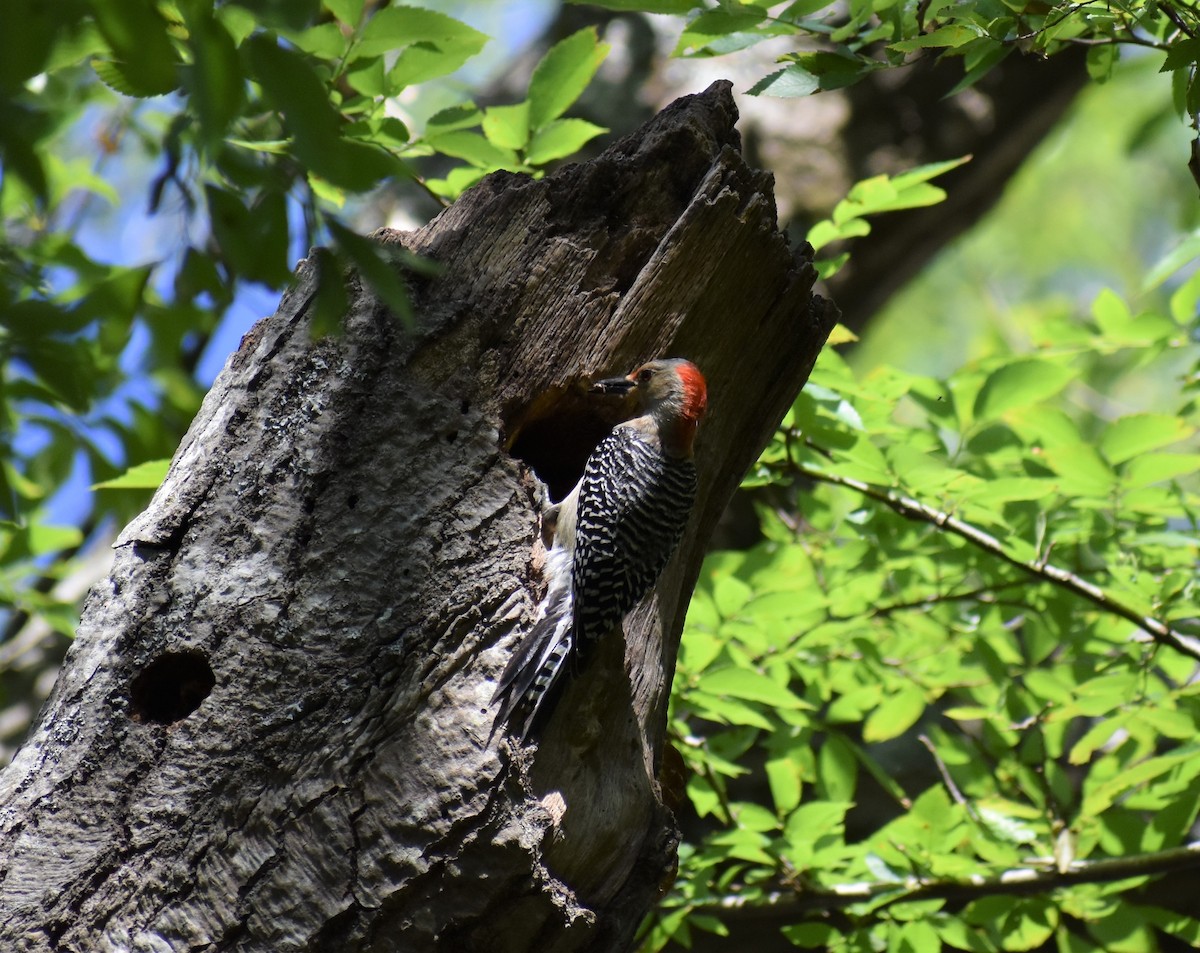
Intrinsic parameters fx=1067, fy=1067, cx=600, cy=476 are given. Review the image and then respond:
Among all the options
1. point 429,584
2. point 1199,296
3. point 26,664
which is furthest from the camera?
point 26,664

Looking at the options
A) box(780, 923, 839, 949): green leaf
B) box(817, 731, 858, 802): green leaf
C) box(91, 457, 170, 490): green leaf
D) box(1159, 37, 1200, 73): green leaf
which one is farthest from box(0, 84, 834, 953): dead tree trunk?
box(1159, 37, 1200, 73): green leaf

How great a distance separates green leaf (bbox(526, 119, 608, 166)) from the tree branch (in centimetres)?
136

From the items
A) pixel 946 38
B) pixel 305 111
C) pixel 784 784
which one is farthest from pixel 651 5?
pixel 784 784

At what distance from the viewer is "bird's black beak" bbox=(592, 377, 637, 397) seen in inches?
134

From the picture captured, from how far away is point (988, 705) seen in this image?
4.37 m

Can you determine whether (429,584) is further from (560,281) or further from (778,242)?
(778,242)

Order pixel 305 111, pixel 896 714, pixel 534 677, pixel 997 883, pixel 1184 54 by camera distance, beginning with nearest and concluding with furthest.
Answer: pixel 305 111, pixel 1184 54, pixel 534 677, pixel 997 883, pixel 896 714

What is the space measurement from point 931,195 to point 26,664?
585 centimetres

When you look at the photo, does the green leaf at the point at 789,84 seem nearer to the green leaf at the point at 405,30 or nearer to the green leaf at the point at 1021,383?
the green leaf at the point at 405,30

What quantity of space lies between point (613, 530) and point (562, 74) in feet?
4.74

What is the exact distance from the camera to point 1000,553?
12.3ft

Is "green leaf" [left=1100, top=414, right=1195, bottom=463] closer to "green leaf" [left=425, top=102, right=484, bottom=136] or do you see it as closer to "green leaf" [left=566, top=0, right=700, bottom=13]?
"green leaf" [left=566, top=0, right=700, bottom=13]

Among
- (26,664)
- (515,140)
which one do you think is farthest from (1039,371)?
Result: (26,664)

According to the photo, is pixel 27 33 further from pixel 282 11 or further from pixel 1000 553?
pixel 1000 553
